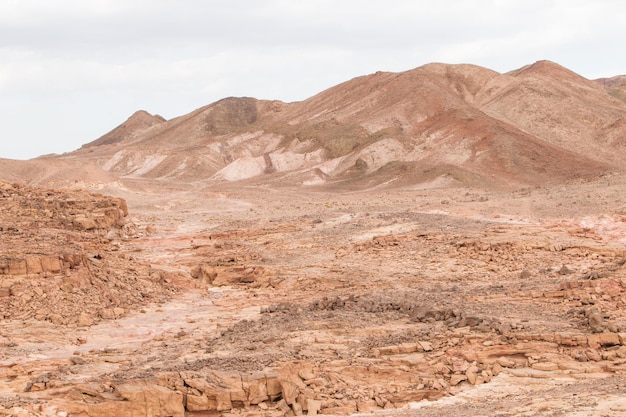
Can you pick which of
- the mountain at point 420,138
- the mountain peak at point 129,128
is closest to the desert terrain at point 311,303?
the mountain at point 420,138

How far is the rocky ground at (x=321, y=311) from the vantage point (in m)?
11.6

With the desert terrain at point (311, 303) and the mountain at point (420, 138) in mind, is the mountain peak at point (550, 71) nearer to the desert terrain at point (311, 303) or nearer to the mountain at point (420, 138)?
the mountain at point (420, 138)

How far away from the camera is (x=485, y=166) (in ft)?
176

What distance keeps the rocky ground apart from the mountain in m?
22.6

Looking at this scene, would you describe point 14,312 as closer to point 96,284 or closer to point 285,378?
point 96,284

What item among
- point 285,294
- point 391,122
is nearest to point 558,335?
point 285,294

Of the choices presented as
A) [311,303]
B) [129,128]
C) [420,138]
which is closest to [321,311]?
[311,303]

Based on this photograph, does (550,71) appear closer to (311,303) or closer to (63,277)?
(311,303)

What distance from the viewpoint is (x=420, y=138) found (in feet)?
203

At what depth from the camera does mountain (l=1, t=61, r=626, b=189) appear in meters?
53.6

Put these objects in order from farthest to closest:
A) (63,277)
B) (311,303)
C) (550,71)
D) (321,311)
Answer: (550,71)
(63,277)
(311,303)
(321,311)

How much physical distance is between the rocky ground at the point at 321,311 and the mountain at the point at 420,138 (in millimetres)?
22576

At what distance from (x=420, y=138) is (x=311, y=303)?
4565 cm

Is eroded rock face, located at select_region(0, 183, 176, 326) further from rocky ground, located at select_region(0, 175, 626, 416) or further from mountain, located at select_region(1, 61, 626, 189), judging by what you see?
mountain, located at select_region(1, 61, 626, 189)
